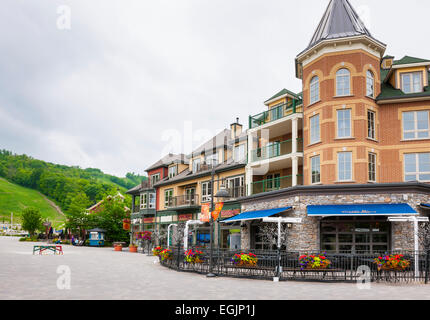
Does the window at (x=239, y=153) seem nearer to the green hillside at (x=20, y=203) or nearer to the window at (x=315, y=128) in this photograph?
the window at (x=315, y=128)

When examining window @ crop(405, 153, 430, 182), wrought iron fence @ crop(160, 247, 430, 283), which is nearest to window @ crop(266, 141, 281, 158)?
window @ crop(405, 153, 430, 182)

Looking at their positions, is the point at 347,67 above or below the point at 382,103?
above

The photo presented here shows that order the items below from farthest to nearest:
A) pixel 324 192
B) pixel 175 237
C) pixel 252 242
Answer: pixel 175 237 < pixel 252 242 < pixel 324 192

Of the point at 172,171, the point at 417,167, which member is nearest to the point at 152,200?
the point at 172,171

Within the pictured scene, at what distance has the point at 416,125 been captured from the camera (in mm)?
22359

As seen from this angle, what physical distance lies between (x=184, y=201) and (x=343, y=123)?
791 inches

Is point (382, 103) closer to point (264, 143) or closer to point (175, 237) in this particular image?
point (264, 143)

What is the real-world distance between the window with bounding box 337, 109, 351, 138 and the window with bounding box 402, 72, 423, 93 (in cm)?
398

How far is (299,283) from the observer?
588 inches

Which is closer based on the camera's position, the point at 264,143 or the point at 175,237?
the point at 264,143

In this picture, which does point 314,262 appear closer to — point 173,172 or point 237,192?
point 237,192

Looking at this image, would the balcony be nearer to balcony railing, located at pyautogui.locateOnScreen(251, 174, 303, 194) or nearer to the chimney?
balcony railing, located at pyautogui.locateOnScreen(251, 174, 303, 194)
